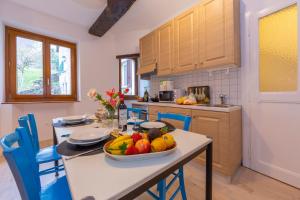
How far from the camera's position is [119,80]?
159 inches

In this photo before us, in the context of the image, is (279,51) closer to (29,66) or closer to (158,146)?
(158,146)

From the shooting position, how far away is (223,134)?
169 centimetres

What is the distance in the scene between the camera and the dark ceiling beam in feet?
7.95

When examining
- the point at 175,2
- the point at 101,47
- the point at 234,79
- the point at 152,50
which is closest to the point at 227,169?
the point at 234,79

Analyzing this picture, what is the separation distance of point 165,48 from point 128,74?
5.30ft

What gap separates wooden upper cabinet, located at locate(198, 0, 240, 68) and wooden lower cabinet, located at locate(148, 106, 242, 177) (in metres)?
0.68

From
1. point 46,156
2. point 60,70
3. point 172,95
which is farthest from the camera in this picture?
point 60,70

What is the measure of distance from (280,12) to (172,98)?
1.84m

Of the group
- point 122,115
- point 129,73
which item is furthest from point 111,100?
point 129,73

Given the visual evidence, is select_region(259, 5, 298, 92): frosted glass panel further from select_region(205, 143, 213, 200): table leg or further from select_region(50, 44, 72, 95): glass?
select_region(50, 44, 72, 95): glass

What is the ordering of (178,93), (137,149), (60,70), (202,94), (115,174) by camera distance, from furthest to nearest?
(60,70) → (178,93) → (202,94) → (137,149) → (115,174)

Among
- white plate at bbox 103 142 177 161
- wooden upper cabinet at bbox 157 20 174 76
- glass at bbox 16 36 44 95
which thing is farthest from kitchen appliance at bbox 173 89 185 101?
glass at bbox 16 36 44 95

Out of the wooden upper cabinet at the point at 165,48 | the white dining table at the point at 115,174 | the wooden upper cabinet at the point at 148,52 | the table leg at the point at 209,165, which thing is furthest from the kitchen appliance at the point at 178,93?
the white dining table at the point at 115,174

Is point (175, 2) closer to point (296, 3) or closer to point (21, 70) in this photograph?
point (296, 3)
